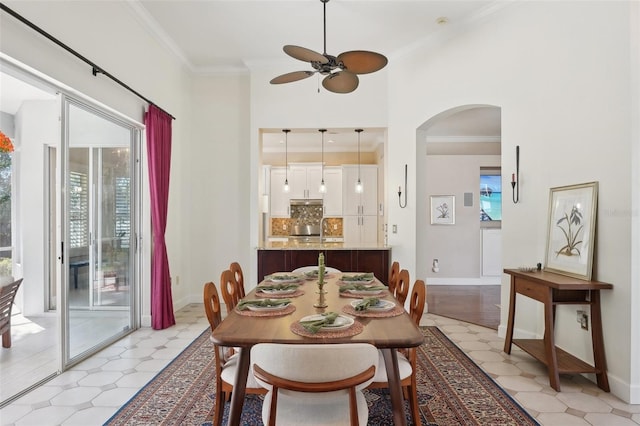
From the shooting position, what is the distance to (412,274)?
4.69 metres

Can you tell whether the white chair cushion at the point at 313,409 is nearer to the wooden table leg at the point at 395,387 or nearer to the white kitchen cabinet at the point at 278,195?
the wooden table leg at the point at 395,387

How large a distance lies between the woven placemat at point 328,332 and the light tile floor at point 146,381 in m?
1.43

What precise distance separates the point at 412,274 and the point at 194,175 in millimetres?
3384

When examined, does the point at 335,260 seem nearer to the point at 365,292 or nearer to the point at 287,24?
the point at 365,292

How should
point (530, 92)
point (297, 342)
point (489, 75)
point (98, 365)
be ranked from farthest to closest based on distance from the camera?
point (489, 75)
point (530, 92)
point (98, 365)
point (297, 342)

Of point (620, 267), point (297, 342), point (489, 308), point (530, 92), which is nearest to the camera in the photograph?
point (297, 342)

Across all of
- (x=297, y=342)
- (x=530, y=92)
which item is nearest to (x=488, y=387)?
(x=297, y=342)

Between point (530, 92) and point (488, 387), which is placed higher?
point (530, 92)

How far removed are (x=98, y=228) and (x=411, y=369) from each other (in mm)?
3233

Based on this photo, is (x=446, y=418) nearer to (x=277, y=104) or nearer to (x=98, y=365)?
(x=98, y=365)

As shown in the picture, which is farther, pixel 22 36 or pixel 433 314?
pixel 433 314

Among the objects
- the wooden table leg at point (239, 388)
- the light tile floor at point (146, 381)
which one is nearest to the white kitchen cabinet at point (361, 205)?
the light tile floor at point (146, 381)

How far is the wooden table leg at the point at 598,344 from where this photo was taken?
2.60 metres

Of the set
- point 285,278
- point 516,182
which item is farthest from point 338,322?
point 516,182
